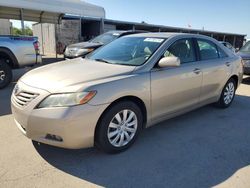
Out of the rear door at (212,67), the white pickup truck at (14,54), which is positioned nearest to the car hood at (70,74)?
the rear door at (212,67)

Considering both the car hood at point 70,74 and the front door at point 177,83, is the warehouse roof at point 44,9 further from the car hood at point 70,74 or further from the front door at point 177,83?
the front door at point 177,83

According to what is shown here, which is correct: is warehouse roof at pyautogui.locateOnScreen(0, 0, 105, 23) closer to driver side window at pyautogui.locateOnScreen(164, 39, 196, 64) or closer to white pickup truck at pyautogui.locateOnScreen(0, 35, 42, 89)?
white pickup truck at pyautogui.locateOnScreen(0, 35, 42, 89)

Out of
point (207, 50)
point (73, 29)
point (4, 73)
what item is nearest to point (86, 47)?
point (4, 73)

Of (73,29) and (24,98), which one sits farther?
(73,29)

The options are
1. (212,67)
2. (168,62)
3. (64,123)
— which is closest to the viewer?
(64,123)

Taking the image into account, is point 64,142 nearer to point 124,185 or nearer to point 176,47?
point 124,185

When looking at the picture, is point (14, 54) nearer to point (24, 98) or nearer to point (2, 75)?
point (2, 75)

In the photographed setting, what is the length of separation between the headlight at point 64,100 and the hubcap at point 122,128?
55cm

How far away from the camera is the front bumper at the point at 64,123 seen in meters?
3.03

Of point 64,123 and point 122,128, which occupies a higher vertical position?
point 64,123

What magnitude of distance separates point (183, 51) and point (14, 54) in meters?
5.04

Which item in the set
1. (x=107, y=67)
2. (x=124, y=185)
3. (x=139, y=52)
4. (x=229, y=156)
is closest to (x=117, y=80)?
(x=107, y=67)

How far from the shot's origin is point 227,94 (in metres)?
5.73

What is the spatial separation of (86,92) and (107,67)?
31.5 inches
